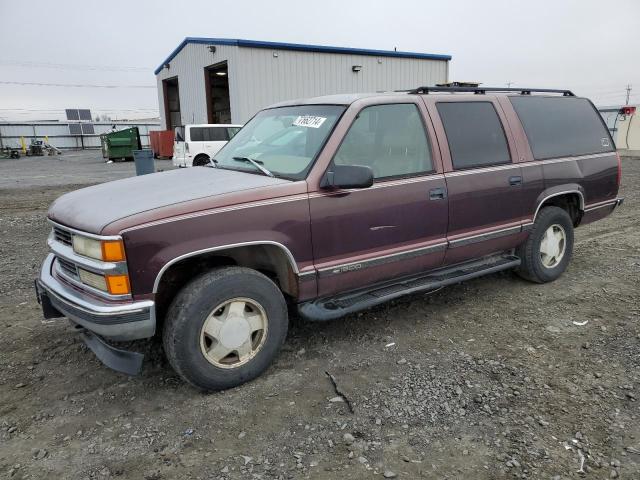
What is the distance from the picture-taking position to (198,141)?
1822 centimetres

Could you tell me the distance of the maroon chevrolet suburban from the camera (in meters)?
2.92

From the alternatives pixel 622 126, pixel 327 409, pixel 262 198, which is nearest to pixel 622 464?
pixel 327 409

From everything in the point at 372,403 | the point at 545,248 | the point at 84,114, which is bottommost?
the point at 372,403

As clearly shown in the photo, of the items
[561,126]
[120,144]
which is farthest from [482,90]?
[120,144]

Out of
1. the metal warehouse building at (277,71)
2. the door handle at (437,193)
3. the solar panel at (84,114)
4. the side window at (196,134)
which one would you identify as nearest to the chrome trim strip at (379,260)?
the door handle at (437,193)

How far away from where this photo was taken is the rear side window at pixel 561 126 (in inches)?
187

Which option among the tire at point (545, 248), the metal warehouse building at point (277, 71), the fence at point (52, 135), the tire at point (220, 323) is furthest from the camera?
the fence at point (52, 135)

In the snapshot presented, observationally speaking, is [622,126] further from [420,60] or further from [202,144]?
[202,144]

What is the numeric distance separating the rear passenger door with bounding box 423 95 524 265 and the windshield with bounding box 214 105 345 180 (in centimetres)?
98

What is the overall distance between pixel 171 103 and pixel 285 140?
29123mm

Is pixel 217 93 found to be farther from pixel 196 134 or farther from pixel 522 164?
pixel 522 164

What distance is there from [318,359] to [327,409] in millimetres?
655

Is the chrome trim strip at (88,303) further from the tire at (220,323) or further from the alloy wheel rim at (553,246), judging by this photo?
the alloy wheel rim at (553,246)

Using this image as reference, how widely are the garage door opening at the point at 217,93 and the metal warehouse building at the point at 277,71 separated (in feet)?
0.17
